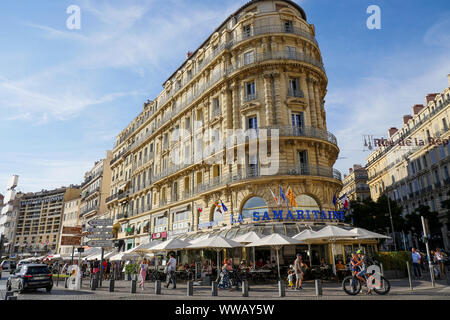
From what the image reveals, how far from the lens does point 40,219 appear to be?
87750 mm

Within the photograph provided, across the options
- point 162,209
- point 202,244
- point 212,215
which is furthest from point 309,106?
point 162,209

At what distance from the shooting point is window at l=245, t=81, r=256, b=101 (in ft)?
81.5

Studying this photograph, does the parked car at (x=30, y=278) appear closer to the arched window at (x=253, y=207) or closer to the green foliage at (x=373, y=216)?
the arched window at (x=253, y=207)

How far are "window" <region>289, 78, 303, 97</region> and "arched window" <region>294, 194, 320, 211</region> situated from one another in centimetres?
797

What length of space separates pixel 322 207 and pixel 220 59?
1547 centimetres

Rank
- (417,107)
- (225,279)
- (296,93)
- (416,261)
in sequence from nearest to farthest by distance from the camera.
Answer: (225,279), (416,261), (296,93), (417,107)

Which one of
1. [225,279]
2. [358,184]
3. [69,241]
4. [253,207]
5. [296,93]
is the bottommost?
[225,279]

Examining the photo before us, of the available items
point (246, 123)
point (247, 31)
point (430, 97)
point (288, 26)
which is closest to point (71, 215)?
point (246, 123)

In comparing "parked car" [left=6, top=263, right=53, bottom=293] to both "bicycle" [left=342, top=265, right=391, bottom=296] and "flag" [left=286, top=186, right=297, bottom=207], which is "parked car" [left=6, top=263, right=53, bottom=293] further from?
"bicycle" [left=342, top=265, right=391, bottom=296]

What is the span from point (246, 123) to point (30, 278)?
55.1 feet

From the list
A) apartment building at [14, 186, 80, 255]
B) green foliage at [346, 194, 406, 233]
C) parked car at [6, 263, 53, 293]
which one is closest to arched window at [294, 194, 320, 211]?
green foliage at [346, 194, 406, 233]

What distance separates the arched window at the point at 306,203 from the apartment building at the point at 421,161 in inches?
653

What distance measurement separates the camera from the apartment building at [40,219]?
8138cm

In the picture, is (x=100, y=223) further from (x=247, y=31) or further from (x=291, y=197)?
(x=247, y=31)
